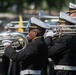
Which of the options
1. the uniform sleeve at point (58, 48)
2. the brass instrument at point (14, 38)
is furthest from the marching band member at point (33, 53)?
the brass instrument at point (14, 38)

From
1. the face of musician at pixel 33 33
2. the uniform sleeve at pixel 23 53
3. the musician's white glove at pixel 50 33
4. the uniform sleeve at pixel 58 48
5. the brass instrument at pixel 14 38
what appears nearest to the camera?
the uniform sleeve at pixel 23 53

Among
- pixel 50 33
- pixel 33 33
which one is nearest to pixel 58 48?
pixel 33 33

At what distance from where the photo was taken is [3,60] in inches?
498

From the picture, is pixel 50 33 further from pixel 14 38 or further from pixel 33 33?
pixel 33 33

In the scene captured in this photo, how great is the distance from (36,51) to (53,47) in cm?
47


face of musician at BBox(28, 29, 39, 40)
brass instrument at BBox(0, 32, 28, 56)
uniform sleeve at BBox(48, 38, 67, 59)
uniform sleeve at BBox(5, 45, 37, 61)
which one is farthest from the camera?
brass instrument at BBox(0, 32, 28, 56)

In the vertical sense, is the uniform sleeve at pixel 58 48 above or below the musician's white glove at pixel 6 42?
below

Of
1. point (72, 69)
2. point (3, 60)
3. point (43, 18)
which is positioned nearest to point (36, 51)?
point (72, 69)

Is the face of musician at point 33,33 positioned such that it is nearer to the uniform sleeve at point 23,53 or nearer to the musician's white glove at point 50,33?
the uniform sleeve at point 23,53

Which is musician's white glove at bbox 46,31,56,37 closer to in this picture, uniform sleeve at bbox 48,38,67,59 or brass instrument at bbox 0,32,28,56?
brass instrument at bbox 0,32,28,56

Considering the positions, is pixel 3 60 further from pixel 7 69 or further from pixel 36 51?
pixel 36 51

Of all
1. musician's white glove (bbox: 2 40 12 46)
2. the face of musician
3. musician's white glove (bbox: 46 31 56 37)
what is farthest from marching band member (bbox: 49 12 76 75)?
musician's white glove (bbox: 2 40 12 46)

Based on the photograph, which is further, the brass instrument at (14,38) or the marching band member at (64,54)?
the brass instrument at (14,38)

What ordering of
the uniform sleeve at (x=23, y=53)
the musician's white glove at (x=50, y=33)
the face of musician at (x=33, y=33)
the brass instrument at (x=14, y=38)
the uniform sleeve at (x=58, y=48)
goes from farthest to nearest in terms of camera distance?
1. the musician's white glove at (x=50, y=33)
2. the brass instrument at (x=14, y=38)
3. the uniform sleeve at (x=58, y=48)
4. the face of musician at (x=33, y=33)
5. the uniform sleeve at (x=23, y=53)
